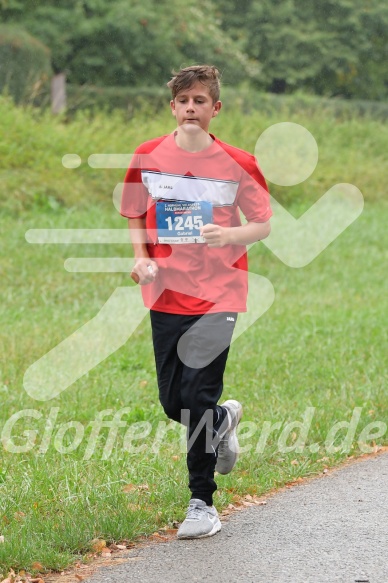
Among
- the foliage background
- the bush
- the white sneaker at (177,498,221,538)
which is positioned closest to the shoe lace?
the white sneaker at (177,498,221,538)

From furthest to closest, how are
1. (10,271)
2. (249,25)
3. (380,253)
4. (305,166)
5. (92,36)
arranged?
(249,25) → (92,36) → (305,166) → (380,253) → (10,271)

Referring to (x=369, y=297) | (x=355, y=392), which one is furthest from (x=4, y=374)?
(x=369, y=297)

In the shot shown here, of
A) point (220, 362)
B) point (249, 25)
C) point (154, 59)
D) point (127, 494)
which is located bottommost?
point (127, 494)

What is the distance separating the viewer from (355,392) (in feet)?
24.7

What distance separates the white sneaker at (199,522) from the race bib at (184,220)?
3.72 feet

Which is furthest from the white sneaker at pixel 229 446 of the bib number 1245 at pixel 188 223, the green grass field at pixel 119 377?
the bib number 1245 at pixel 188 223

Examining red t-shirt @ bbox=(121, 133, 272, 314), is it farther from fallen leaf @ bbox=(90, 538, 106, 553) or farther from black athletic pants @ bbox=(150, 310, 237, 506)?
fallen leaf @ bbox=(90, 538, 106, 553)

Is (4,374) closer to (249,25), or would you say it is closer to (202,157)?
(202,157)

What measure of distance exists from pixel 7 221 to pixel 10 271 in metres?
1.73

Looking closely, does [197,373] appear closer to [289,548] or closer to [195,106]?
[289,548]

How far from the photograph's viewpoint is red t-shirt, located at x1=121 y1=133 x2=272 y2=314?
4668 millimetres

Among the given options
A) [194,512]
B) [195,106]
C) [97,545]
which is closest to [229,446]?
[194,512]

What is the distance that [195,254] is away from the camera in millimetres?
4684

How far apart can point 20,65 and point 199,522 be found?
1596 cm
